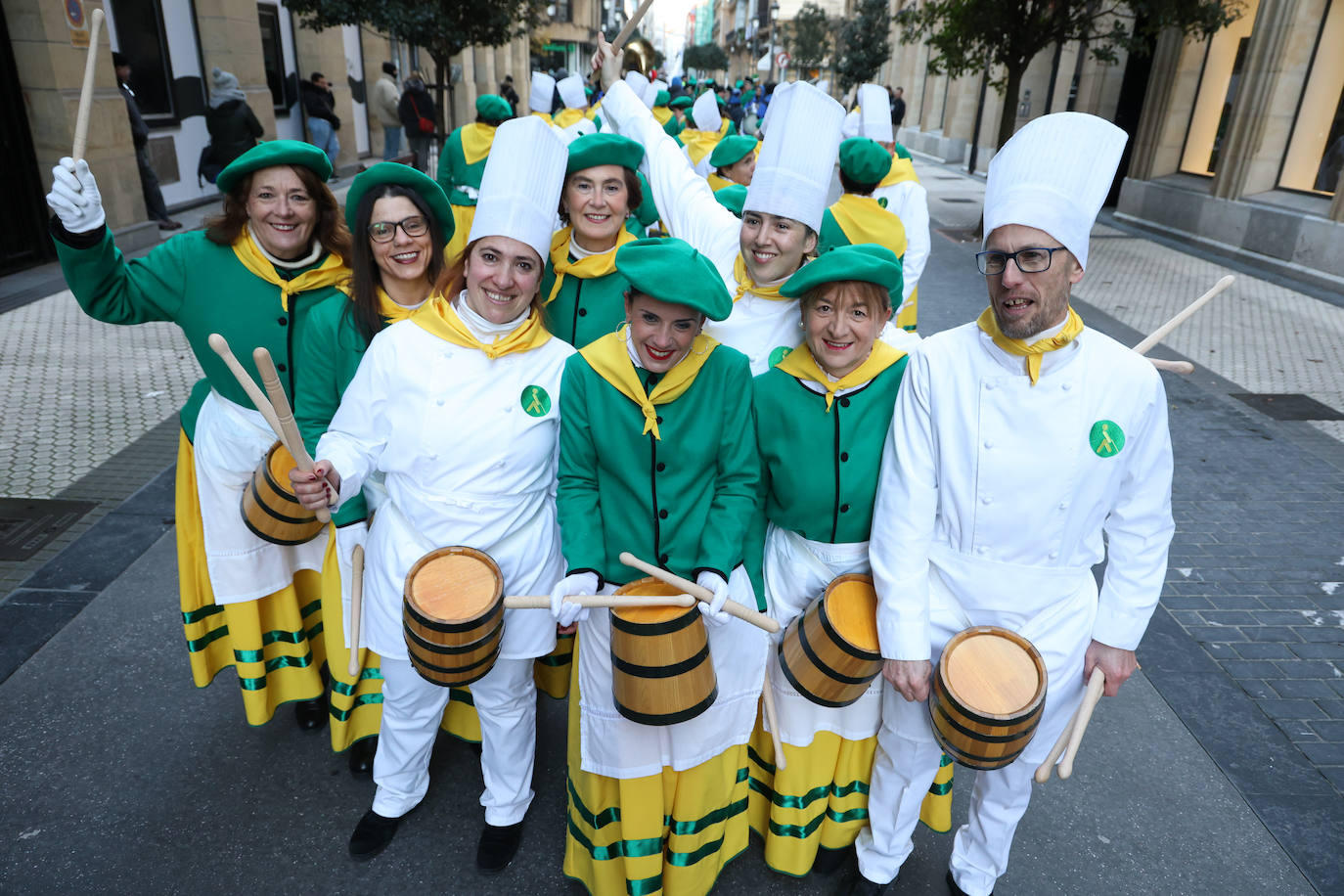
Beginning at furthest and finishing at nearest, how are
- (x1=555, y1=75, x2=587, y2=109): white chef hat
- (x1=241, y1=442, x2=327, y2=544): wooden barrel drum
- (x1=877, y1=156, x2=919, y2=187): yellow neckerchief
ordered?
1. (x1=555, y1=75, x2=587, y2=109): white chef hat
2. (x1=877, y1=156, x2=919, y2=187): yellow neckerchief
3. (x1=241, y1=442, x2=327, y2=544): wooden barrel drum

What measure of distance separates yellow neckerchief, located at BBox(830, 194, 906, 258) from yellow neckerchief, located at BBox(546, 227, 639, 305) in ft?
7.73

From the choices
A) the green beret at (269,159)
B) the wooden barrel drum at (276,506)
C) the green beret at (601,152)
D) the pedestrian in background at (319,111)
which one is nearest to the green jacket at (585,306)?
the green beret at (601,152)

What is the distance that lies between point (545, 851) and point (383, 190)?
7.50 ft

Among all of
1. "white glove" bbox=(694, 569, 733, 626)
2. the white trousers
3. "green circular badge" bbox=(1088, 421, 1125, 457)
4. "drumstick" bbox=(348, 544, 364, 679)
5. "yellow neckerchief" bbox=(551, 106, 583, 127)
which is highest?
"yellow neckerchief" bbox=(551, 106, 583, 127)

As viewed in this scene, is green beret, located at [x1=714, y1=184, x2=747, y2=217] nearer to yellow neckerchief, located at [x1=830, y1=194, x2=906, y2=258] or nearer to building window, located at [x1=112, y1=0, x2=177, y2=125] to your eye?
yellow neckerchief, located at [x1=830, y1=194, x2=906, y2=258]

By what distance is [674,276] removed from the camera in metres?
2.24

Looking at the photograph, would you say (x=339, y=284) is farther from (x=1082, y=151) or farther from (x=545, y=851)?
(x=1082, y=151)

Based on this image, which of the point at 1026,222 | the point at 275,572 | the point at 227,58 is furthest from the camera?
the point at 227,58

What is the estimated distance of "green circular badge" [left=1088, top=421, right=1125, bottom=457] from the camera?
2287 mm

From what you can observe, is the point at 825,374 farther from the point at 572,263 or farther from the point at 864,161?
the point at 864,161

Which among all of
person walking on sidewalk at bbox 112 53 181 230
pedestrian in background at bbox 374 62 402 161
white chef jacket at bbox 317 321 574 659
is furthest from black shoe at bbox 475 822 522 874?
pedestrian in background at bbox 374 62 402 161

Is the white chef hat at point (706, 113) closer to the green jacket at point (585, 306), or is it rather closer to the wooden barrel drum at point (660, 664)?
the green jacket at point (585, 306)

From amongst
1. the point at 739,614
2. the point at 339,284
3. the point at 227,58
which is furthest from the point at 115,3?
the point at 739,614

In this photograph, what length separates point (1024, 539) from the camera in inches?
92.9
